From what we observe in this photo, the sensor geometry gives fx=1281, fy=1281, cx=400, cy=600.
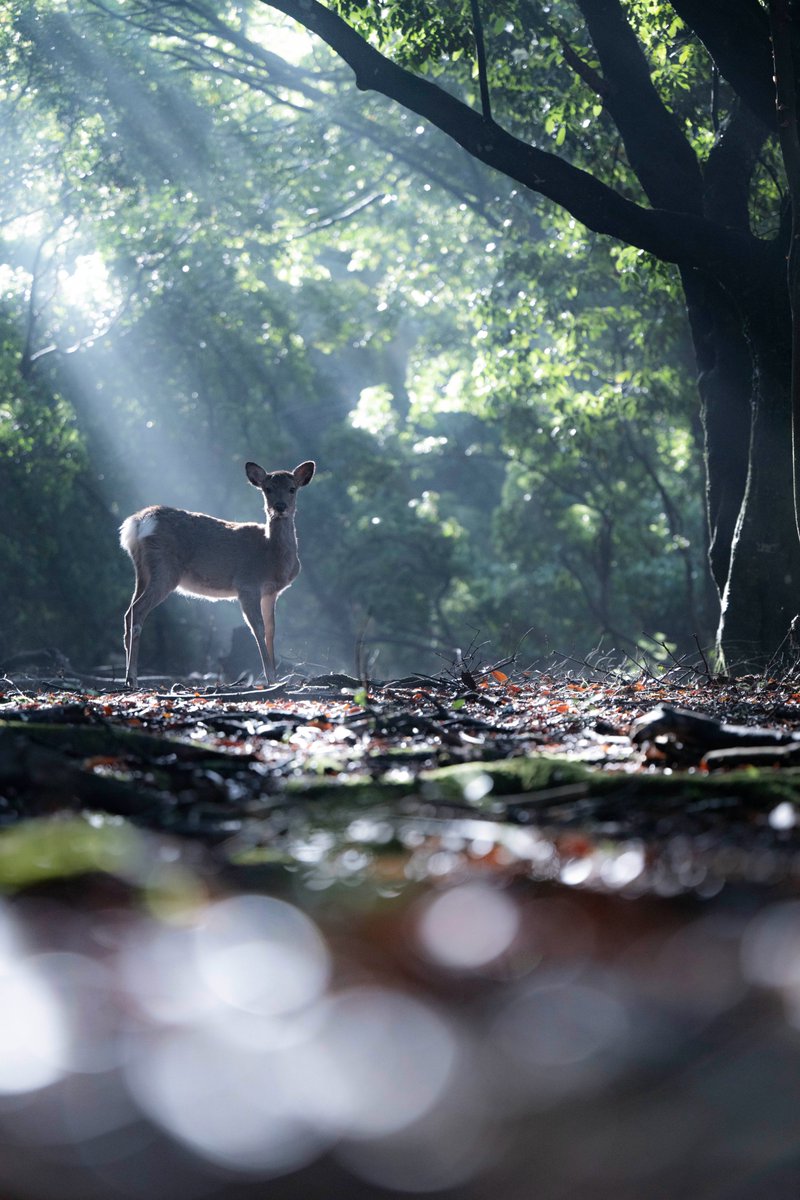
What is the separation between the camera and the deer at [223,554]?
12.6 metres

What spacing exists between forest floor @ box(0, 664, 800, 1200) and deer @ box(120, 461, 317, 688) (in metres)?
8.08

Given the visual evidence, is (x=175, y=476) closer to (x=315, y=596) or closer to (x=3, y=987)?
(x=315, y=596)

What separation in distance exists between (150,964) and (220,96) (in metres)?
23.9

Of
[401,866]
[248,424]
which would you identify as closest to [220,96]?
[248,424]

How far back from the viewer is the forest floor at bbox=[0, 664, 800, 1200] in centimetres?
152

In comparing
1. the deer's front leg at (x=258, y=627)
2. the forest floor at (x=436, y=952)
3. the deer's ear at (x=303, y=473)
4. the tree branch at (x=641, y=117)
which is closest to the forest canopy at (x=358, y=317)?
the tree branch at (x=641, y=117)

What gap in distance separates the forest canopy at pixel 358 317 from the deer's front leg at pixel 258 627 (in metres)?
4.17

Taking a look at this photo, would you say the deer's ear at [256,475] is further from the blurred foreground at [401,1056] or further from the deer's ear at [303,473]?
the blurred foreground at [401,1056]

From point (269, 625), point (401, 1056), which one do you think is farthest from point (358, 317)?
point (401, 1056)

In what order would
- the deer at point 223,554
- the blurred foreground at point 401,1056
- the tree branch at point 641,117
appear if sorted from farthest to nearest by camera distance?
the deer at point 223,554, the tree branch at point 641,117, the blurred foreground at point 401,1056

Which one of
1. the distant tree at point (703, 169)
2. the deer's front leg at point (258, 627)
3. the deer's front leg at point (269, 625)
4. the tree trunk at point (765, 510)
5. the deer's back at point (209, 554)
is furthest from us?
the deer's back at point (209, 554)

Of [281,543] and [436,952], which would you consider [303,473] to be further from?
[436,952]

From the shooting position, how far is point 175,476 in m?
23.3

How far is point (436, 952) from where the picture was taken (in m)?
2.14
